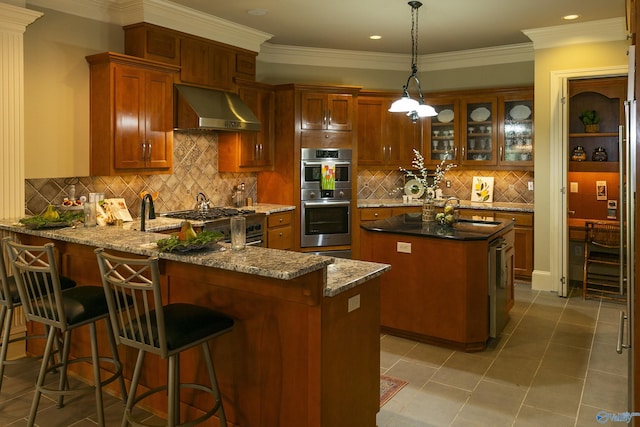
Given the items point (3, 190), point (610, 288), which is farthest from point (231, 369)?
point (610, 288)

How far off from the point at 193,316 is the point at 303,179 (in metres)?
3.90

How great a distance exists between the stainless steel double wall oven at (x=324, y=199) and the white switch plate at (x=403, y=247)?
86.6 inches

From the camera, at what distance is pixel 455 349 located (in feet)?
13.2

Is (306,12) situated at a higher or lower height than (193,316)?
higher

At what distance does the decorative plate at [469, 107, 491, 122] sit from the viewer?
21.8 ft

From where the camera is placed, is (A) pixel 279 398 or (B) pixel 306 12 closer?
(A) pixel 279 398

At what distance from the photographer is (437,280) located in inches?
159

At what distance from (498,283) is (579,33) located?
3.14 m

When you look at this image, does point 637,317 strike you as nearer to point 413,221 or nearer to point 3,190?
point 413,221

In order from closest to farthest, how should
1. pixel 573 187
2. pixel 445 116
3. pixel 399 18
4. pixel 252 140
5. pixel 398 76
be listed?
pixel 399 18, pixel 252 140, pixel 573 187, pixel 445 116, pixel 398 76

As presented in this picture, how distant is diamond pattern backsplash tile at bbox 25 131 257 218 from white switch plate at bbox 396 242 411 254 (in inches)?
97.1

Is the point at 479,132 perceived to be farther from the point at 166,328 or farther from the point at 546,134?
the point at 166,328

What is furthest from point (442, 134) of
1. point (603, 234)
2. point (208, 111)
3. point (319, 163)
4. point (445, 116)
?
point (208, 111)

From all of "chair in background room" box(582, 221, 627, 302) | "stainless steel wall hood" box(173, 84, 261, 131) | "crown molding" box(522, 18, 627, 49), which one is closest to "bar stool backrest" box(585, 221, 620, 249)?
"chair in background room" box(582, 221, 627, 302)
